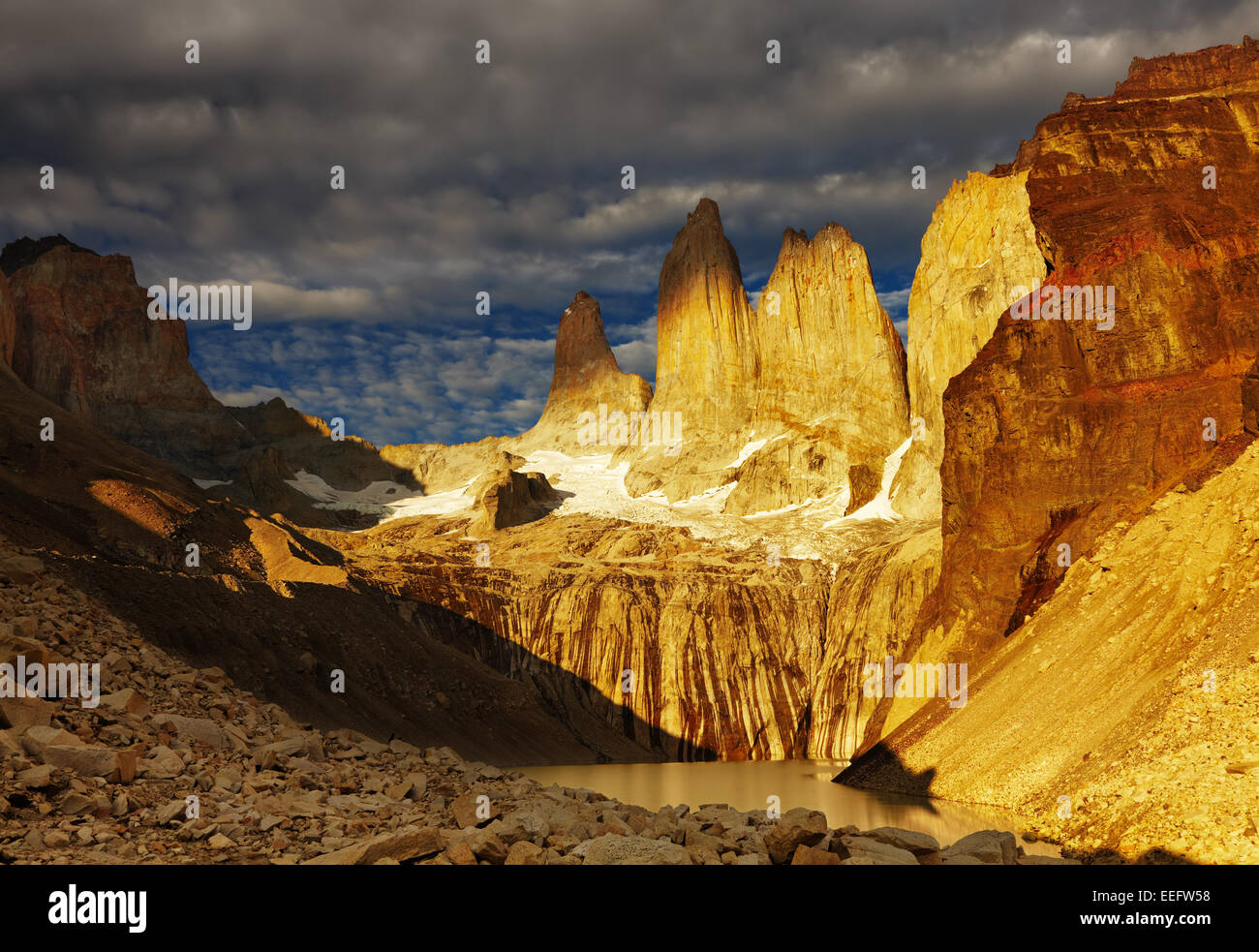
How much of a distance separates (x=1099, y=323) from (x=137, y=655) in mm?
44521

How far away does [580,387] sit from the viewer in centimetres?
16488

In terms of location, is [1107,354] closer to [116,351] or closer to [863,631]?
[863,631]

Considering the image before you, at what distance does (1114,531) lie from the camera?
142 feet

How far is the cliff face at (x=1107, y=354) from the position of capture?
1799 inches

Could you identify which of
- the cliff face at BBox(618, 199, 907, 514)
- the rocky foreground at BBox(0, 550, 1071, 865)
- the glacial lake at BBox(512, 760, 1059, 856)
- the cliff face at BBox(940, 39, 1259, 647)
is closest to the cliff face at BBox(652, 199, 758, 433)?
the cliff face at BBox(618, 199, 907, 514)

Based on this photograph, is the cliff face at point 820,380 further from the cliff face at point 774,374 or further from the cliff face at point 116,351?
the cliff face at point 116,351

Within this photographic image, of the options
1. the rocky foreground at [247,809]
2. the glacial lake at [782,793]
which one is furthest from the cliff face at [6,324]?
the rocky foreground at [247,809]

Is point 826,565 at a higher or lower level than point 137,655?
higher

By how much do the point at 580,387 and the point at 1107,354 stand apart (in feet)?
395

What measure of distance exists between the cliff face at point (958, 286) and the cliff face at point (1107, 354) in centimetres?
3598

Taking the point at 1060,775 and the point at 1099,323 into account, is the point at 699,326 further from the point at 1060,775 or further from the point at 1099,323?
the point at 1060,775
